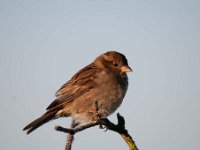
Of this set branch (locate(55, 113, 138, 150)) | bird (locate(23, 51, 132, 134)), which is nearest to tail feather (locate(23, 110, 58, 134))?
bird (locate(23, 51, 132, 134))

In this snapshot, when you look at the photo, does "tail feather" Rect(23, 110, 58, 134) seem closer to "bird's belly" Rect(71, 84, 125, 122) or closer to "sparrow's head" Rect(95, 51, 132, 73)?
"bird's belly" Rect(71, 84, 125, 122)

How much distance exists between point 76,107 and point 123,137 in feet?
10.6

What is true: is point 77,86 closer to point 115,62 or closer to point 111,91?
point 111,91

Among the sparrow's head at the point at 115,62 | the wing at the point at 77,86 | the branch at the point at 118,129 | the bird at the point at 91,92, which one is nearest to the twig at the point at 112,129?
the branch at the point at 118,129

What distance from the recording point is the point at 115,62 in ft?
25.7

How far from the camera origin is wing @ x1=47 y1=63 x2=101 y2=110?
289 inches

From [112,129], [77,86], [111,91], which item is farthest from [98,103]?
[112,129]

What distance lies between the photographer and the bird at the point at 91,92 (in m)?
6.83

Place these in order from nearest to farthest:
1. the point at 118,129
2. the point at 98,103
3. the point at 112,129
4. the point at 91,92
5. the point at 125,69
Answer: the point at 118,129
the point at 112,129
the point at 98,103
the point at 91,92
the point at 125,69

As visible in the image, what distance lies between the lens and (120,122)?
4.23 metres

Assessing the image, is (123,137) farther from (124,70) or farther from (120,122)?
(124,70)

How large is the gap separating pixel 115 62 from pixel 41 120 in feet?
6.90

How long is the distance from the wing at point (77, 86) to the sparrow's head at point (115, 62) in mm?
287

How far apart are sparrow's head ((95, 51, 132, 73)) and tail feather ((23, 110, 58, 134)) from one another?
1.59m
